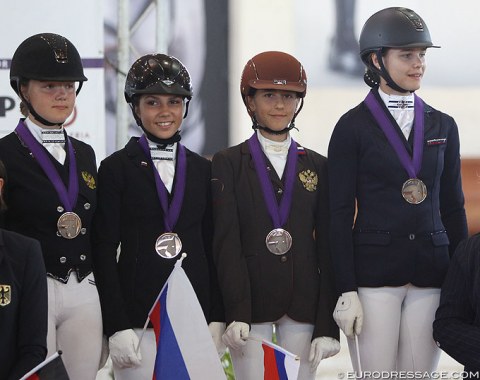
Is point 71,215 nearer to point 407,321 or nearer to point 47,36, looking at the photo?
point 47,36

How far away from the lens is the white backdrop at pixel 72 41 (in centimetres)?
553

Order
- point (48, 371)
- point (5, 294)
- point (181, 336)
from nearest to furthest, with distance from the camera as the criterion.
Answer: point (48, 371) < point (5, 294) < point (181, 336)

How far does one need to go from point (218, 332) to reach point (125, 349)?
338 millimetres

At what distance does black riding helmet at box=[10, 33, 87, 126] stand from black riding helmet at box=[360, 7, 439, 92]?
102cm

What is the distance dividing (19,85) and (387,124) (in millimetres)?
1271

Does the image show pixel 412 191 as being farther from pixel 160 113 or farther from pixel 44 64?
pixel 44 64

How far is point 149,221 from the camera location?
11.7ft

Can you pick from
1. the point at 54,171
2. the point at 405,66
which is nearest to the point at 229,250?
the point at 54,171

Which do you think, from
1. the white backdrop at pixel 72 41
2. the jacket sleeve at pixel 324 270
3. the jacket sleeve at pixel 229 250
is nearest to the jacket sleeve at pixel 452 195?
the jacket sleeve at pixel 324 270

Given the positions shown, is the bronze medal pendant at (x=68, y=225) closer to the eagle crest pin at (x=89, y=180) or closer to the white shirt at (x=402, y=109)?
the eagle crest pin at (x=89, y=180)

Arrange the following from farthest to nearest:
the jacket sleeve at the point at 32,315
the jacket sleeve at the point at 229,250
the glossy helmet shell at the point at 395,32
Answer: the glossy helmet shell at the point at 395,32 < the jacket sleeve at the point at 229,250 < the jacket sleeve at the point at 32,315

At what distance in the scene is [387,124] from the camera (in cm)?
359

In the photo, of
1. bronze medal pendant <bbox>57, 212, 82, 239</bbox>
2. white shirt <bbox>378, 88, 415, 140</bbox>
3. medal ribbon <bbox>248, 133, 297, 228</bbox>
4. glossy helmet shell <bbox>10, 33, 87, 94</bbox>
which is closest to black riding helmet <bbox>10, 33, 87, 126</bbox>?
glossy helmet shell <bbox>10, 33, 87, 94</bbox>

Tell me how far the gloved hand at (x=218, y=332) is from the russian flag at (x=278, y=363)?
267 mm
